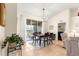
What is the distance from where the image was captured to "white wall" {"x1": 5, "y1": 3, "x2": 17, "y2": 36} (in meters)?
2.88

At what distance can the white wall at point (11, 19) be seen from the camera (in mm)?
2881

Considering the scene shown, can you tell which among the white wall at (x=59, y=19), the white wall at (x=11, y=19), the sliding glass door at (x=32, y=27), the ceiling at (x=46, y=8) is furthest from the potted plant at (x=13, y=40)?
the white wall at (x=59, y=19)

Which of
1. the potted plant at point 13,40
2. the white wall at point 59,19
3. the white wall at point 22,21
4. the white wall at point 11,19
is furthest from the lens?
the white wall at point 59,19

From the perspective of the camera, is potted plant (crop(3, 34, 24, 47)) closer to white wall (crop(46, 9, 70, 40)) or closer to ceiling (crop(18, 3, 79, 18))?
ceiling (crop(18, 3, 79, 18))

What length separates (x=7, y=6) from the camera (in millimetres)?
2873

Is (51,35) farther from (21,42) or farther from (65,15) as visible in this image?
(21,42)

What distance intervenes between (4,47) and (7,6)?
92 cm

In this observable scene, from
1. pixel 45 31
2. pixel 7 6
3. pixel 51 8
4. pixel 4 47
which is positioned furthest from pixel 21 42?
pixel 51 8

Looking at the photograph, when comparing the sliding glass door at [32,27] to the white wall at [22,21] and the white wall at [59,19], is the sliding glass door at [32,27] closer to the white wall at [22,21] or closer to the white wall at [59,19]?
the white wall at [22,21]

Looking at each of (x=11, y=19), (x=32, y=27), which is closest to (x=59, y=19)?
(x=32, y=27)

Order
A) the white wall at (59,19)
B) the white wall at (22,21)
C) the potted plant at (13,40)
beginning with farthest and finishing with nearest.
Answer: the white wall at (59,19) → the white wall at (22,21) → the potted plant at (13,40)

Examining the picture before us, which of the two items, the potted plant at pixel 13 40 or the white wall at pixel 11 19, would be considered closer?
the potted plant at pixel 13 40

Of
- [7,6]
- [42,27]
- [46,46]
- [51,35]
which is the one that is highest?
[7,6]

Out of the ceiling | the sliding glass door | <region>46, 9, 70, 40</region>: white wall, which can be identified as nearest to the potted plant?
the sliding glass door
